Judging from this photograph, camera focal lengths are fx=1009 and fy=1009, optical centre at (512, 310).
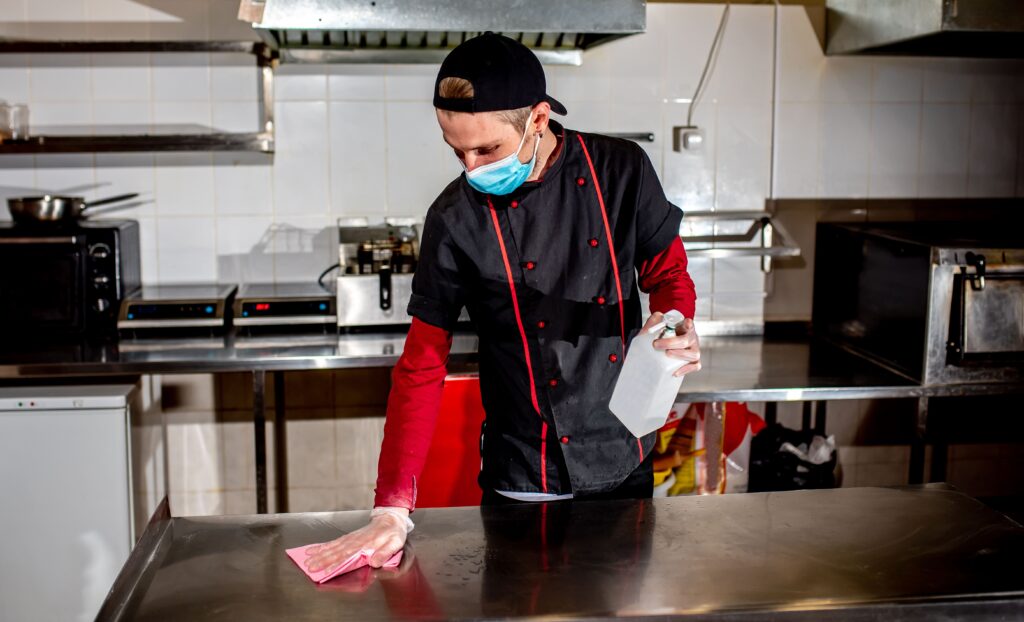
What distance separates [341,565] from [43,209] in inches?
88.9

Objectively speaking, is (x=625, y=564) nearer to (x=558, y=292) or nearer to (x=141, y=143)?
(x=558, y=292)

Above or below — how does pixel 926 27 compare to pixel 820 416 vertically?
above

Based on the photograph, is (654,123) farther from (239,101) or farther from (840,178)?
(239,101)

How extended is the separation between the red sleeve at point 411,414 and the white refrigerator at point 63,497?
142 centimetres

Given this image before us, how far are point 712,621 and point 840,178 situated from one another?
270 cm

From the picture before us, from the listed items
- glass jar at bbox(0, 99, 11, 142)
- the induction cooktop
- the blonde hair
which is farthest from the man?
glass jar at bbox(0, 99, 11, 142)

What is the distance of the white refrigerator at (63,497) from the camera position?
9.40 feet

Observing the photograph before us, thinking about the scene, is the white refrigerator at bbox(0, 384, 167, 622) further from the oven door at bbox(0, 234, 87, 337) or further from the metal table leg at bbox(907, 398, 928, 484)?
the metal table leg at bbox(907, 398, 928, 484)

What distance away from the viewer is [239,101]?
138 inches

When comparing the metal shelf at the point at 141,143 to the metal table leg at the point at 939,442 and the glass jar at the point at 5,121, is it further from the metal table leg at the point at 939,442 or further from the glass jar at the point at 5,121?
the metal table leg at the point at 939,442

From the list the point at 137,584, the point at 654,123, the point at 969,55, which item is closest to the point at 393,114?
the point at 654,123

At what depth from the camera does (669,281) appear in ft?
6.33

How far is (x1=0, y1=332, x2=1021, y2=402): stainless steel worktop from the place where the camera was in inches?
115

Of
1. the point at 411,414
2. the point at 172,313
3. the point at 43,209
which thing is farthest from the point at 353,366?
the point at 411,414
